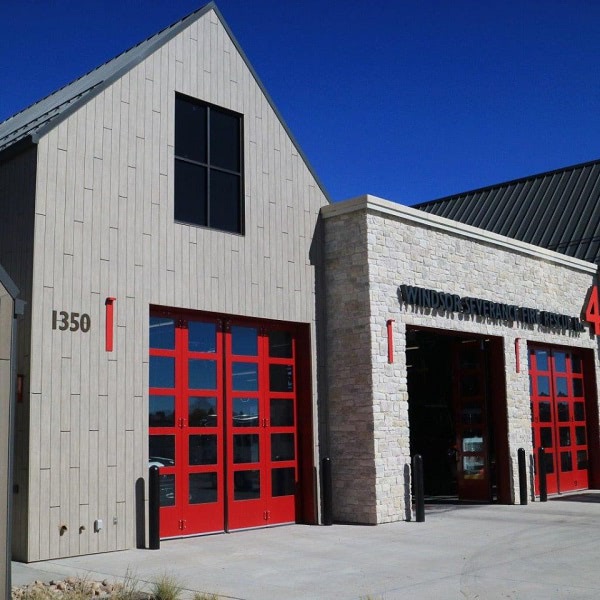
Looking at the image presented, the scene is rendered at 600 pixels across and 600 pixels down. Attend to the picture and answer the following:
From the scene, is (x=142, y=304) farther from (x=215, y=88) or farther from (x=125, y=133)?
(x=215, y=88)

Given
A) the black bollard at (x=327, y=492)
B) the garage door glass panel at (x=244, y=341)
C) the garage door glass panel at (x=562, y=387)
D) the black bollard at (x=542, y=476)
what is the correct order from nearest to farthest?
the garage door glass panel at (x=244, y=341) < the black bollard at (x=327, y=492) < the black bollard at (x=542, y=476) < the garage door glass panel at (x=562, y=387)

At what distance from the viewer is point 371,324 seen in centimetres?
1554

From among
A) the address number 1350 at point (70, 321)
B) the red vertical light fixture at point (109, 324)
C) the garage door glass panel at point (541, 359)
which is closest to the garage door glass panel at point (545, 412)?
the garage door glass panel at point (541, 359)

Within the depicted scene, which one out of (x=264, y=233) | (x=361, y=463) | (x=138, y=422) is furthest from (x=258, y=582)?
(x=264, y=233)

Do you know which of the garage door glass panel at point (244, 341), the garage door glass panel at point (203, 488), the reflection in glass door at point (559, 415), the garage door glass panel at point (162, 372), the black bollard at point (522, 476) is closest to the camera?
the garage door glass panel at point (162, 372)

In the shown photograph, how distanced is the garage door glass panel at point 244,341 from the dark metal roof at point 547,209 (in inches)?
499

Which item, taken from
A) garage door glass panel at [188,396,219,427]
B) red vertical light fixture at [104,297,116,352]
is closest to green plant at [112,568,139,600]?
red vertical light fixture at [104,297,116,352]

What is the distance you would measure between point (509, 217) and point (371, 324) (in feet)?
45.4

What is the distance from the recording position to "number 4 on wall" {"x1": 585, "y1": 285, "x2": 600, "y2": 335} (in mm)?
22281

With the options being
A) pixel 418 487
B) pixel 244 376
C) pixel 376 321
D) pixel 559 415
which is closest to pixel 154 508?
pixel 244 376

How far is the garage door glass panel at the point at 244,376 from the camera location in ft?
48.1

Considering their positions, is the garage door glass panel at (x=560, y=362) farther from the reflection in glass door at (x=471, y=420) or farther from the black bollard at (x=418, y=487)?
the black bollard at (x=418, y=487)

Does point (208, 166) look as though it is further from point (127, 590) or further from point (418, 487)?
point (127, 590)

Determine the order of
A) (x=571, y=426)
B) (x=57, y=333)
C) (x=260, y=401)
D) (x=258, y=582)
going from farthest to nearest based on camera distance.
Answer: (x=571, y=426) → (x=260, y=401) → (x=57, y=333) → (x=258, y=582)
